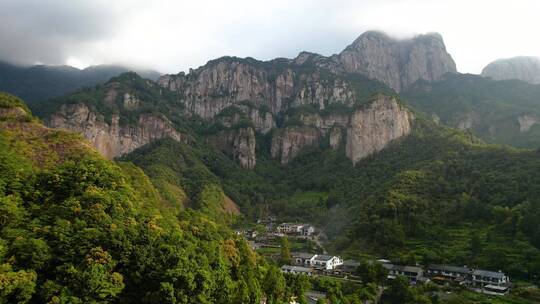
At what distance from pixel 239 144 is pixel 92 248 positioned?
147 meters

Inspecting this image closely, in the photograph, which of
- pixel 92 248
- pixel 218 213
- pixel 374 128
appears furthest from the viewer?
pixel 374 128

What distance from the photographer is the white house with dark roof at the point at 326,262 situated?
67000 millimetres

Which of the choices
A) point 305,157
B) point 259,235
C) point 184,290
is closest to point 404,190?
point 259,235

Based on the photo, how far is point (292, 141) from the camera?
179875 millimetres

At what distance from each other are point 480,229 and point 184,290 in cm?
5559

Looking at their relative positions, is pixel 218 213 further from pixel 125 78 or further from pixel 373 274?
pixel 125 78

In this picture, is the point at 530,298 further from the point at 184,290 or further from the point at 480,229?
the point at 184,290

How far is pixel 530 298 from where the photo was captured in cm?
4803

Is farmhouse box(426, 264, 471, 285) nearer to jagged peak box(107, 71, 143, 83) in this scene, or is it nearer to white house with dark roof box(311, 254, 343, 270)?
white house with dark roof box(311, 254, 343, 270)

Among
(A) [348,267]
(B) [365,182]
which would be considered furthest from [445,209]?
(B) [365,182]

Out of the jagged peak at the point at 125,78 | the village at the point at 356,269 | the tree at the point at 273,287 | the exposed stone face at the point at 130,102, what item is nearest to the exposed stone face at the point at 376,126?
the village at the point at 356,269

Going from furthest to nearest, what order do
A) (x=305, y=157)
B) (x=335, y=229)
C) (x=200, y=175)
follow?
(x=305, y=157)
(x=200, y=175)
(x=335, y=229)

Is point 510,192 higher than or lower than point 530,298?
higher

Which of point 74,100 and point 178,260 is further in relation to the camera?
point 74,100
